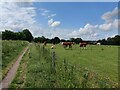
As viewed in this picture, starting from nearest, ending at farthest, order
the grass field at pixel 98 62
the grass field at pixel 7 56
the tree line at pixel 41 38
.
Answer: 1. the grass field at pixel 98 62
2. the grass field at pixel 7 56
3. the tree line at pixel 41 38

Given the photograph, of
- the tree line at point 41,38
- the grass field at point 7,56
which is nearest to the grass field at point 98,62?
the grass field at point 7,56

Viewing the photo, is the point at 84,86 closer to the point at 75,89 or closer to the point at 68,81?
the point at 75,89

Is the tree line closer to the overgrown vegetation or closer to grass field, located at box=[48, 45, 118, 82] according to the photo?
the overgrown vegetation

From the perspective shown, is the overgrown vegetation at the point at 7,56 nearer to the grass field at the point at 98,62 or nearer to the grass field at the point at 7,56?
the grass field at the point at 7,56

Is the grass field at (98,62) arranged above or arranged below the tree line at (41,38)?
below

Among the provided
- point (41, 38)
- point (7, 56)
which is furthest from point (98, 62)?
point (41, 38)

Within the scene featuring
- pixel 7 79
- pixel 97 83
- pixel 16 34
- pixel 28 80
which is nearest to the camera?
pixel 97 83

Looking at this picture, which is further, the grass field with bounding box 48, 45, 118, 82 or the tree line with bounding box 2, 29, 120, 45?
the tree line with bounding box 2, 29, 120, 45

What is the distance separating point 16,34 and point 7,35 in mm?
11657

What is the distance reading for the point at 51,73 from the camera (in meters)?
14.8

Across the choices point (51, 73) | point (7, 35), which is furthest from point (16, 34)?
point (51, 73)

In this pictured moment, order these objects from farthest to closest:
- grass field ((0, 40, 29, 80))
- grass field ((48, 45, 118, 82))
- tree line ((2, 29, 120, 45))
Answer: tree line ((2, 29, 120, 45)) → grass field ((0, 40, 29, 80)) → grass field ((48, 45, 118, 82))

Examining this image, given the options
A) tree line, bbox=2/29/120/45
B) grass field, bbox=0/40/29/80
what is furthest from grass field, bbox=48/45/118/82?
tree line, bbox=2/29/120/45

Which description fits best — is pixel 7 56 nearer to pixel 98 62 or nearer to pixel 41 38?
pixel 98 62
